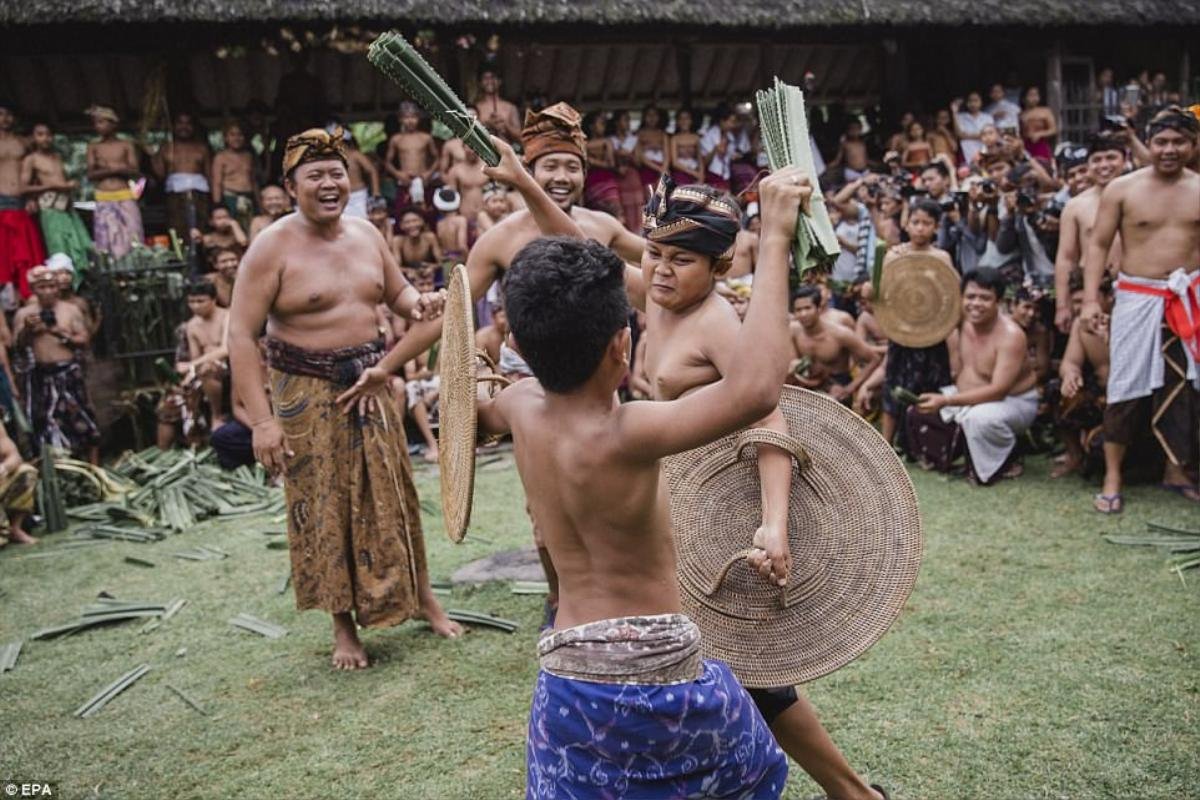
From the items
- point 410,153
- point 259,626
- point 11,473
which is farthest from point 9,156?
point 259,626

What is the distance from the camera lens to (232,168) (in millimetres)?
11227

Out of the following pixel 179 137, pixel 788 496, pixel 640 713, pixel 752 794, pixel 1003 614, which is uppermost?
pixel 179 137

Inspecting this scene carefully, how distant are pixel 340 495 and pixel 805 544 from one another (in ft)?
7.83

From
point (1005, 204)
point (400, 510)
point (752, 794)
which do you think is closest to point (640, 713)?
point (752, 794)

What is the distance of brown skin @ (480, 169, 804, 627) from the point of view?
6.08 feet

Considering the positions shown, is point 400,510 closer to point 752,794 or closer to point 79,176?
point 752,794

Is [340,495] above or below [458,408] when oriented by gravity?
below

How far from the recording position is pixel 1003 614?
4.21m

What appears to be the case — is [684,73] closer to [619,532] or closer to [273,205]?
[273,205]

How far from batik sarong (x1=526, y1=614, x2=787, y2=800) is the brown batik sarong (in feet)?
7.78

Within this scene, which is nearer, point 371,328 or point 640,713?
point 640,713

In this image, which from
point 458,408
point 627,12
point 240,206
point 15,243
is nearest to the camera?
point 458,408

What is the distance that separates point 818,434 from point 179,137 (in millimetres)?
10539

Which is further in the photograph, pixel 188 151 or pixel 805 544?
pixel 188 151
